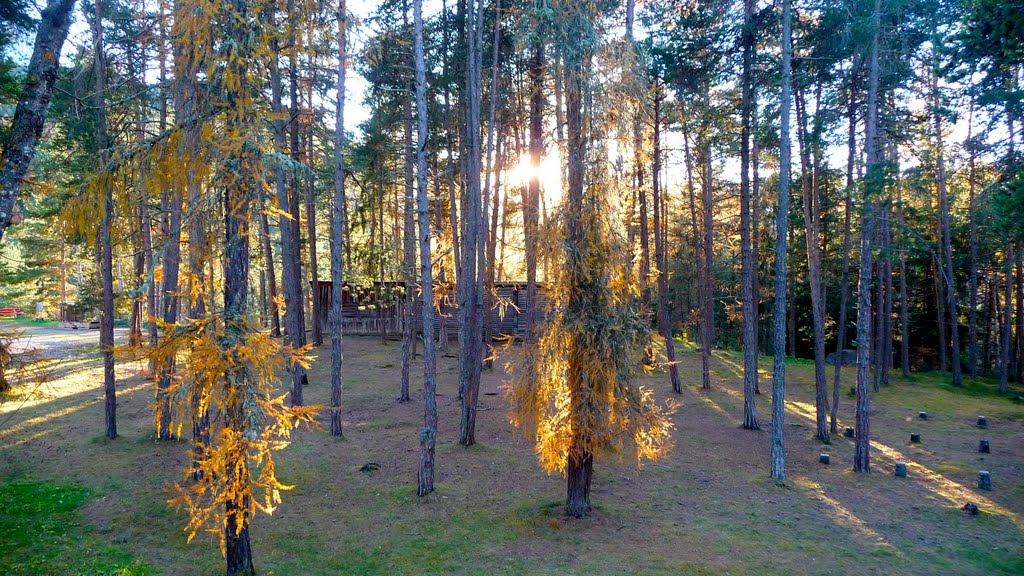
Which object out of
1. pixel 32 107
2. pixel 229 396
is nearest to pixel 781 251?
pixel 229 396

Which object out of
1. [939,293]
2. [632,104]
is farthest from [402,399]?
[939,293]

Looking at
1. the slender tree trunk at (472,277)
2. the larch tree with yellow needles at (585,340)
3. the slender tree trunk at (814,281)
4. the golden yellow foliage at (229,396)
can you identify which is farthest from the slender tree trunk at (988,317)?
the golden yellow foliage at (229,396)

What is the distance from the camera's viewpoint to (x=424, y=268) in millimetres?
10391

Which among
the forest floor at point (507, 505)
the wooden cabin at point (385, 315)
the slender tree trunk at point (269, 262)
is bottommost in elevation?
the forest floor at point (507, 505)

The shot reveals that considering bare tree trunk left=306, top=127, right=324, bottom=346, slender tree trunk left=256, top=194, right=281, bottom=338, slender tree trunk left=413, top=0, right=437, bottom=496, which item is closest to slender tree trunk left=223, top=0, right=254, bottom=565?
slender tree trunk left=256, top=194, right=281, bottom=338

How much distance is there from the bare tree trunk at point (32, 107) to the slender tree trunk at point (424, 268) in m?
5.27

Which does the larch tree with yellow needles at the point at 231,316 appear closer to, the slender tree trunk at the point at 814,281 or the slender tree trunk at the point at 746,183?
the slender tree trunk at the point at 746,183

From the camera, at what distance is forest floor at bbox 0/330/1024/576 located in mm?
7820

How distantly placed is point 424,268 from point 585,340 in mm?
3578

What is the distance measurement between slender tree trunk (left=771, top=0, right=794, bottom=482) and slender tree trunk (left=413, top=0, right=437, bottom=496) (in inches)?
289

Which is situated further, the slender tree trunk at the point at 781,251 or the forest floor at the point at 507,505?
the slender tree trunk at the point at 781,251

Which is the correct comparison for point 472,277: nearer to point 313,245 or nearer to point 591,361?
point 591,361

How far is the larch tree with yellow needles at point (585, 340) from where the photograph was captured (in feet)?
28.1

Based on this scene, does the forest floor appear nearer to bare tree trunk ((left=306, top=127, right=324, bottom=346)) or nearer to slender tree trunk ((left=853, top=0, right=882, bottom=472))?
slender tree trunk ((left=853, top=0, right=882, bottom=472))
